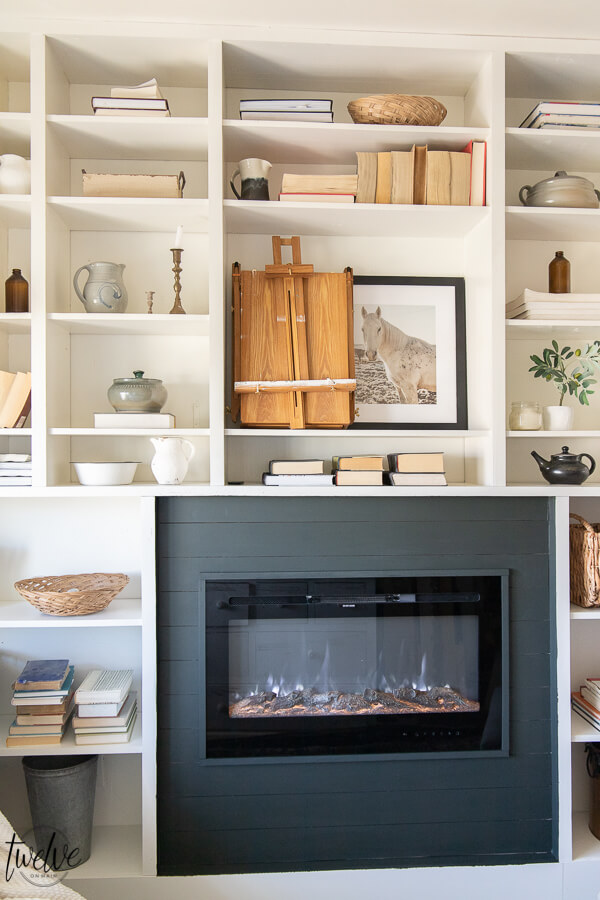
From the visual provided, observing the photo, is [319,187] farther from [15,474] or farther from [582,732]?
[582,732]

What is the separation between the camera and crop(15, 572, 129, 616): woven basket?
6.66 ft

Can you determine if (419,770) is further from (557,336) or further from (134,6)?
(134,6)

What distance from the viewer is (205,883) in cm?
202

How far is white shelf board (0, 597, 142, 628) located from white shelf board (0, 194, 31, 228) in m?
1.30

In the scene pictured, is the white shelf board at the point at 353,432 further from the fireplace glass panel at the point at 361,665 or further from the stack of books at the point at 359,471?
the fireplace glass panel at the point at 361,665

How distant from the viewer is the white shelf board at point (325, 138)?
2.10 meters

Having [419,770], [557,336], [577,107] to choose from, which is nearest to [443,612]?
[419,770]

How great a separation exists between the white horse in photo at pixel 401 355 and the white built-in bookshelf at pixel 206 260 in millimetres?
160

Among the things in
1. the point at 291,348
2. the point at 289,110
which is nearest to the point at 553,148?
the point at 289,110

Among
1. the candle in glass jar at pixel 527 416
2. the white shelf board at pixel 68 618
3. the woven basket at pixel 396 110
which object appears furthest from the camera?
the candle in glass jar at pixel 527 416

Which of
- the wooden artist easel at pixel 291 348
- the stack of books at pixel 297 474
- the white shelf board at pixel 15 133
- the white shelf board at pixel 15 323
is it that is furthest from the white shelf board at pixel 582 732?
the white shelf board at pixel 15 133

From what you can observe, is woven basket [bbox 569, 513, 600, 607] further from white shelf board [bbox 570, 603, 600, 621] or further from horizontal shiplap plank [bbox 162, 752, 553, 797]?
horizontal shiplap plank [bbox 162, 752, 553, 797]

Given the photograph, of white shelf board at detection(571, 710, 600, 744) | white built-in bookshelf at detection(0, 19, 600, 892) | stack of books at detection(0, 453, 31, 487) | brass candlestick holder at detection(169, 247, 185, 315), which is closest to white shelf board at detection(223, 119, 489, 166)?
white built-in bookshelf at detection(0, 19, 600, 892)

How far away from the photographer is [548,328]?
222 cm
